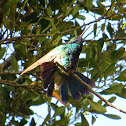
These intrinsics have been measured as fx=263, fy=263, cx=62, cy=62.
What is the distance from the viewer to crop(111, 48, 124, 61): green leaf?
196 cm

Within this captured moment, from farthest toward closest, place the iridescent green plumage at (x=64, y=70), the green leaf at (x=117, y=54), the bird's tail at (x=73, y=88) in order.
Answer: the green leaf at (x=117, y=54) → the bird's tail at (x=73, y=88) → the iridescent green plumage at (x=64, y=70)

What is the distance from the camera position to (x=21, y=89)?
85.8 inches

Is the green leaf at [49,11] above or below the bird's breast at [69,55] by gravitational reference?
above

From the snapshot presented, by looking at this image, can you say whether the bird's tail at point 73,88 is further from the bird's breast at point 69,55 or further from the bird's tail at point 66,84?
the bird's breast at point 69,55

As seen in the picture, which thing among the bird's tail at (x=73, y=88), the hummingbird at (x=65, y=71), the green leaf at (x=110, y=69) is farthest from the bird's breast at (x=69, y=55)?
the green leaf at (x=110, y=69)

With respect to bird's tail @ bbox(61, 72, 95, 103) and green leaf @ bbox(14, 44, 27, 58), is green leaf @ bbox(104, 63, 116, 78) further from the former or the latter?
green leaf @ bbox(14, 44, 27, 58)

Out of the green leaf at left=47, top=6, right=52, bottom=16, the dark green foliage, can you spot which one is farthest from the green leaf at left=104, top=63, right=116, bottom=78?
the green leaf at left=47, top=6, right=52, bottom=16

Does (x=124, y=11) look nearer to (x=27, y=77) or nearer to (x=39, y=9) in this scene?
(x=39, y=9)

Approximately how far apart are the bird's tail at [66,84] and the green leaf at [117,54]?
34 cm

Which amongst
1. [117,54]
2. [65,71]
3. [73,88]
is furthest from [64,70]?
[117,54]

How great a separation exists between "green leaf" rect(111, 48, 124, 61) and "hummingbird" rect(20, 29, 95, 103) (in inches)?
12.9

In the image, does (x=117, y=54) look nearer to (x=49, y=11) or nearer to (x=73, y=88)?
(x=73, y=88)

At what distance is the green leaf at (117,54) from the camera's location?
1.96m

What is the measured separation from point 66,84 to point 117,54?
1.46 feet
